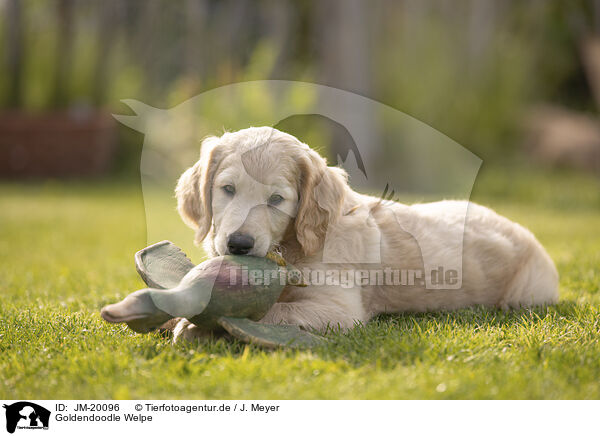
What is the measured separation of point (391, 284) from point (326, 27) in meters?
9.24

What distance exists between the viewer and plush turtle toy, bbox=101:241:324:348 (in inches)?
115

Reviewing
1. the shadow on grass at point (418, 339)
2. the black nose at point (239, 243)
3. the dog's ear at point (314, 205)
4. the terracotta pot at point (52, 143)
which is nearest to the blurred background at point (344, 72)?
the terracotta pot at point (52, 143)

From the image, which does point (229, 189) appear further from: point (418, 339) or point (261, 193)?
point (418, 339)

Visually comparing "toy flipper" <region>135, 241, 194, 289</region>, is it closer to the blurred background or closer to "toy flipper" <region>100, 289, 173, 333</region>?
"toy flipper" <region>100, 289, 173, 333</region>

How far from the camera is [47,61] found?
13773 mm

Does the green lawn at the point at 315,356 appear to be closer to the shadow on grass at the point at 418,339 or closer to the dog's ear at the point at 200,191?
the shadow on grass at the point at 418,339

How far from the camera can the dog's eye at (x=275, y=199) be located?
3438 millimetres

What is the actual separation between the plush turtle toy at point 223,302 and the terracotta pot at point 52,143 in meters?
10.4

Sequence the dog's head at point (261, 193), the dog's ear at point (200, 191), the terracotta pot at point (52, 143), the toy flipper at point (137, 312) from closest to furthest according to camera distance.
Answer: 1. the toy flipper at point (137, 312)
2. the dog's head at point (261, 193)
3. the dog's ear at point (200, 191)
4. the terracotta pot at point (52, 143)

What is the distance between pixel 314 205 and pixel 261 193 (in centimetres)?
33

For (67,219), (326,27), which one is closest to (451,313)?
(67,219)
